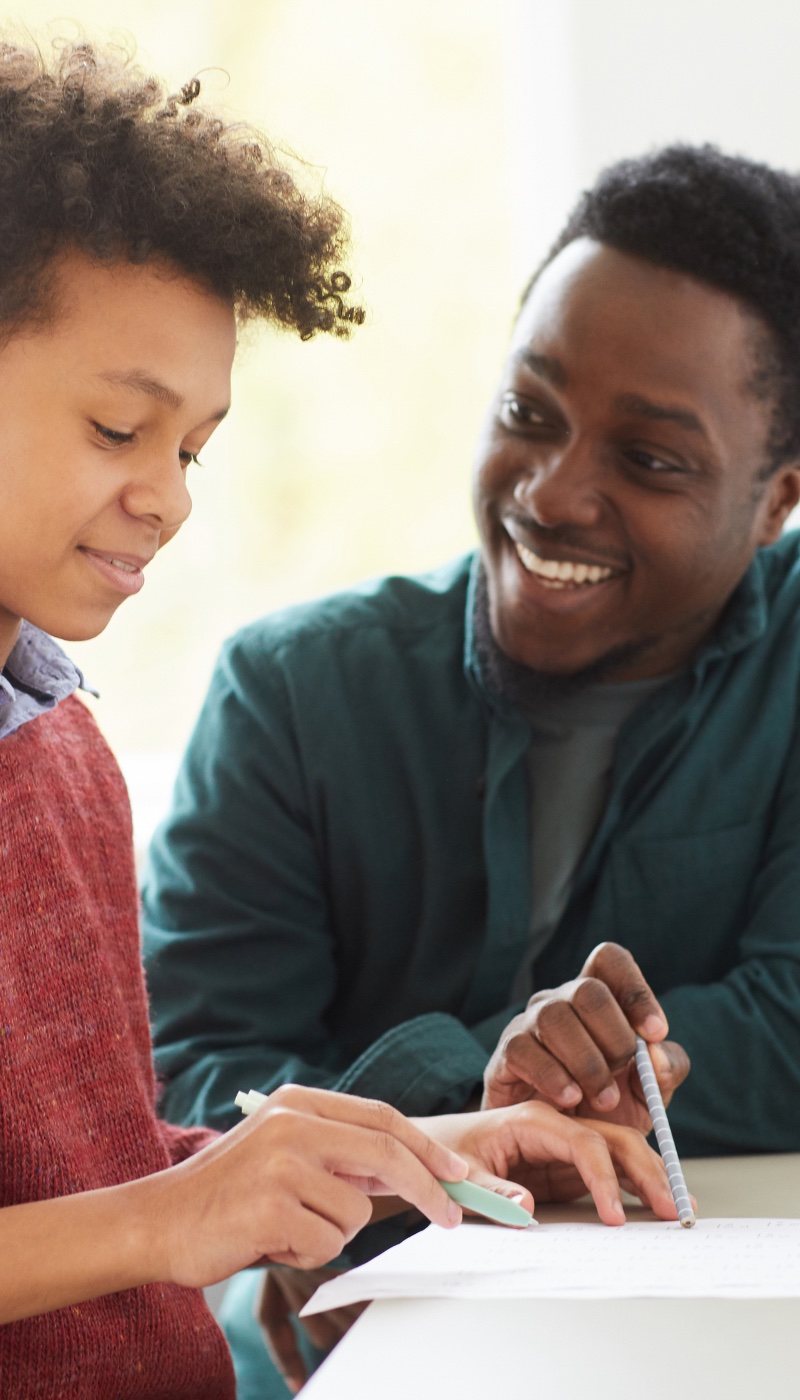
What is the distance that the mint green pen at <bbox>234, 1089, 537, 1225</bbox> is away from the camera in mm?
809

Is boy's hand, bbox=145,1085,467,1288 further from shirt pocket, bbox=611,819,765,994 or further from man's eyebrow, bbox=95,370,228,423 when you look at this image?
shirt pocket, bbox=611,819,765,994

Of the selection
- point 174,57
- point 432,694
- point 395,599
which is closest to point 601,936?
point 432,694

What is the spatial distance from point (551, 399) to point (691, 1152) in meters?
0.69

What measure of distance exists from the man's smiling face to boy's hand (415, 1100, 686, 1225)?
547 millimetres

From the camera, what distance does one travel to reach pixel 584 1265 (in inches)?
31.2

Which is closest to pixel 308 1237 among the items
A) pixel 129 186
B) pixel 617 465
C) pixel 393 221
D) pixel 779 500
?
pixel 129 186

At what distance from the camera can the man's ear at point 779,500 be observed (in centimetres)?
149

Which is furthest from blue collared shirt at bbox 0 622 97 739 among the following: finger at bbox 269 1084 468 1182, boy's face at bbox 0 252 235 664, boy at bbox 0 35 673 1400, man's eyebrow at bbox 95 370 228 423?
finger at bbox 269 1084 468 1182

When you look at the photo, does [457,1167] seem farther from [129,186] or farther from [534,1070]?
[129,186]

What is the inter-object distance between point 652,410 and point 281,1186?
840mm

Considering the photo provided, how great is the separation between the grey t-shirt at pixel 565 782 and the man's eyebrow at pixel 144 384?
0.68 meters

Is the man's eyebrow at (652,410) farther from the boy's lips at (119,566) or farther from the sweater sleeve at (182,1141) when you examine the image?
the sweater sleeve at (182,1141)

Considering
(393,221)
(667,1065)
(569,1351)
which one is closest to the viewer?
(569,1351)

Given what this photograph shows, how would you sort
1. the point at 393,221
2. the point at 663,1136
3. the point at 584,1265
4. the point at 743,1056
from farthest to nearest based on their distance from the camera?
the point at 393,221
the point at 743,1056
the point at 663,1136
the point at 584,1265
